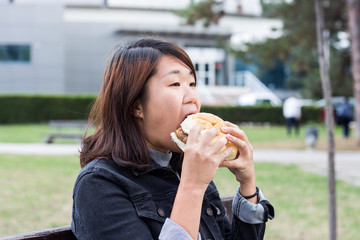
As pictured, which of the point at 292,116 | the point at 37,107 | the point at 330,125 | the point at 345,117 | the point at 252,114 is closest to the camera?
the point at 330,125

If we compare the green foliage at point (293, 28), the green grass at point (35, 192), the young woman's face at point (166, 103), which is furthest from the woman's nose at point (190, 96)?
the green foliage at point (293, 28)

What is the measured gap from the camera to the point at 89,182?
158cm

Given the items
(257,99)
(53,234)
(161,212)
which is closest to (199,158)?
(161,212)

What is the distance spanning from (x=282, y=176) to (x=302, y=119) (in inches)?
841

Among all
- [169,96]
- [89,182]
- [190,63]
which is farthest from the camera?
[190,63]

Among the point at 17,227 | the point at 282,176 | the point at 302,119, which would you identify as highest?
the point at 17,227

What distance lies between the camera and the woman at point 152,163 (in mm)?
1543

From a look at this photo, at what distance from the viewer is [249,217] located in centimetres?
196

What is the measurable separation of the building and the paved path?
53.5 ft

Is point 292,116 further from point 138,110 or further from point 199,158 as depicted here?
point 199,158

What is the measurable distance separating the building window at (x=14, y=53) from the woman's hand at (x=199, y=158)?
35219 mm

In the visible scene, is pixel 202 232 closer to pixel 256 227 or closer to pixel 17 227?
pixel 256 227

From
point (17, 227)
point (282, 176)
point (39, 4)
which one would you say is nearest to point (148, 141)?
point (17, 227)

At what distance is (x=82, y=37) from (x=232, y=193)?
33.6m
